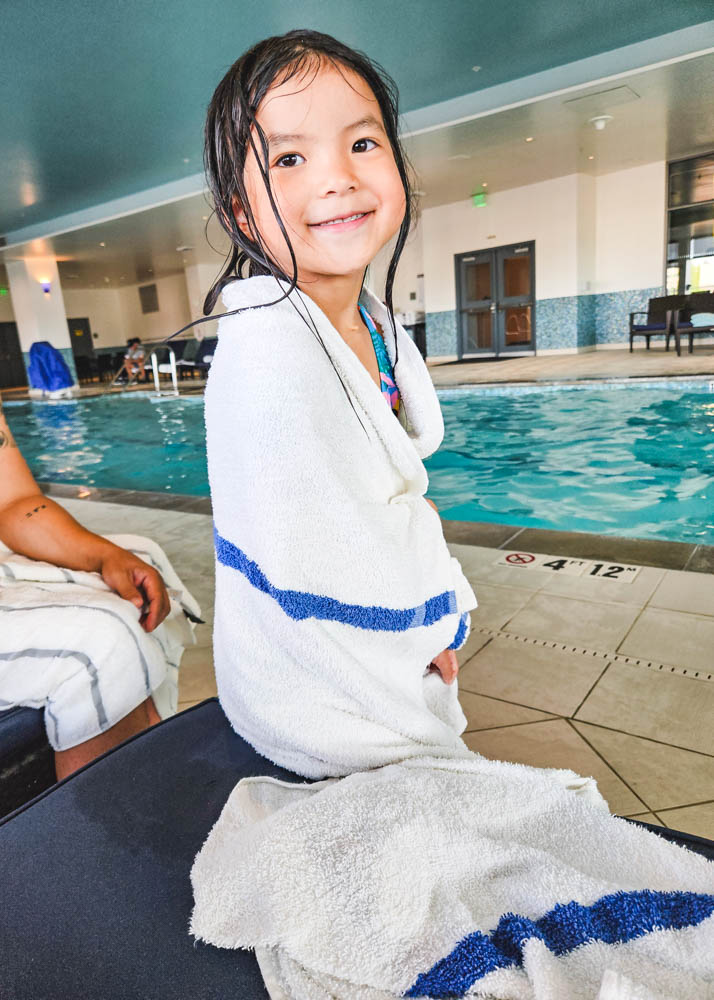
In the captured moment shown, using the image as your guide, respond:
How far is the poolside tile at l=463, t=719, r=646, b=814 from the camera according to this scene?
146 cm

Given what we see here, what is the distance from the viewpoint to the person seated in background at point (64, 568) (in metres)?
1.16

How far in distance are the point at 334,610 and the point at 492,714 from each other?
44.5 inches

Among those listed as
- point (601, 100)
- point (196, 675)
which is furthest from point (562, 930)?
point (601, 100)

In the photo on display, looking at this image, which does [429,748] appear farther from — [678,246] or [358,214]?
[678,246]

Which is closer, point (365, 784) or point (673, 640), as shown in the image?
point (365, 784)

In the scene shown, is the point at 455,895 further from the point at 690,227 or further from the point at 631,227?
the point at 690,227

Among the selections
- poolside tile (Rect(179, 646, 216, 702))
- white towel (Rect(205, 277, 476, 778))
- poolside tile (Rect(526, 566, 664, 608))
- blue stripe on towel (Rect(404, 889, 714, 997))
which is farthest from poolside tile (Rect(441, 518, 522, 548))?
blue stripe on towel (Rect(404, 889, 714, 997))

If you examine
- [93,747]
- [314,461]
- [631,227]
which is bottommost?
[93,747]

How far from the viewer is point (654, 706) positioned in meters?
1.74

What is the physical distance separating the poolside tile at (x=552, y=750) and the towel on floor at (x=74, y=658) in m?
0.80

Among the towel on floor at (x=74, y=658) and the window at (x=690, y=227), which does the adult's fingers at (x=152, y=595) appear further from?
the window at (x=690, y=227)

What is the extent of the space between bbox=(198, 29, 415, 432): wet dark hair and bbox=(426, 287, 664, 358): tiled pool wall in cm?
1393

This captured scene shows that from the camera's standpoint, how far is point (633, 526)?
4.23m

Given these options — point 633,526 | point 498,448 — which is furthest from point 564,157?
point 633,526
